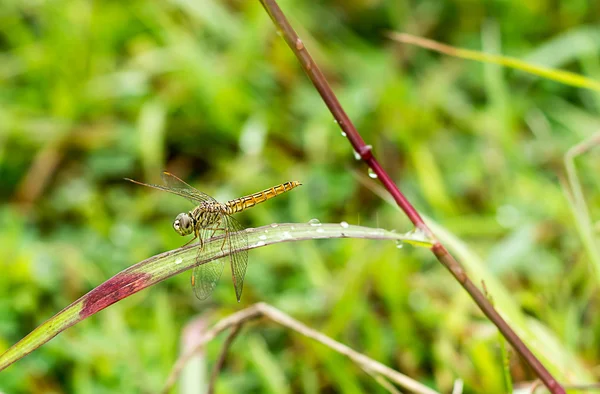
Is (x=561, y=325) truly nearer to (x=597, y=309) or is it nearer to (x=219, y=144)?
(x=597, y=309)

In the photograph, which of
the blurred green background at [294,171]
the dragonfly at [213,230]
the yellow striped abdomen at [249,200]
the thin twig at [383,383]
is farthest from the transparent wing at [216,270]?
the blurred green background at [294,171]

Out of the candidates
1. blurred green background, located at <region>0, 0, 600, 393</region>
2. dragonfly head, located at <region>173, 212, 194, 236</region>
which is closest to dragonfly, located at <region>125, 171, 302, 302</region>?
dragonfly head, located at <region>173, 212, 194, 236</region>

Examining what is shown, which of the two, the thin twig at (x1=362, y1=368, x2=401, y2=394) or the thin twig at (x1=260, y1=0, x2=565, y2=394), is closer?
the thin twig at (x1=260, y1=0, x2=565, y2=394)

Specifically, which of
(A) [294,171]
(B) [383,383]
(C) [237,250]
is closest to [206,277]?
(C) [237,250]

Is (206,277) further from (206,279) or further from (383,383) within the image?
(383,383)

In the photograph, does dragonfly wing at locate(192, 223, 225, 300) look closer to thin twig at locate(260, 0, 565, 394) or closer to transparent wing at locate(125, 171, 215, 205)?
transparent wing at locate(125, 171, 215, 205)

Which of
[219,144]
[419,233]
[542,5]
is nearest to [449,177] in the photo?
[219,144]
